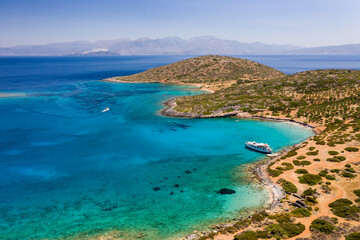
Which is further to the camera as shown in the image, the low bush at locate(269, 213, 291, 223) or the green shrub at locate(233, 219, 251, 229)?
the low bush at locate(269, 213, 291, 223)

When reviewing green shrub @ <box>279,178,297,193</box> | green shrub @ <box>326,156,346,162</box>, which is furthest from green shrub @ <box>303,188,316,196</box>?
green shrub @ <box>326,156,346,162</box>

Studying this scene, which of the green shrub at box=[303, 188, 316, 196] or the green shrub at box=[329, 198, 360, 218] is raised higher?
the green shrub at box=[329, 198, 360, 218]

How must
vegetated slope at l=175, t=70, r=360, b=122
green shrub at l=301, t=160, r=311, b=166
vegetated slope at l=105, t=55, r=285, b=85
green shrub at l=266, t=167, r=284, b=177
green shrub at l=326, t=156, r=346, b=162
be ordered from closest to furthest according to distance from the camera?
1. green shrub at l=266, t=167, r=284, b=177
2. green shrub at l=326, t=156, r=346, b=162
3. green shrub at l=301, t=160, r=311, b=166
4. vegetated slope at l=175, t=70, r=360, b=122
5. vegetated slope at l=105, t=55, r=285, b=85

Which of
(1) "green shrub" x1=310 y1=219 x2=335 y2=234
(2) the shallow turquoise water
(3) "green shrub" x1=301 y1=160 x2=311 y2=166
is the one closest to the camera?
(1) "green shrub" x1=310 y1=219 x2=335 y2=234

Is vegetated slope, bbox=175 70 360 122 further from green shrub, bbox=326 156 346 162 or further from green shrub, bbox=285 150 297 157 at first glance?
green shrub, bbox=326 156 346 162

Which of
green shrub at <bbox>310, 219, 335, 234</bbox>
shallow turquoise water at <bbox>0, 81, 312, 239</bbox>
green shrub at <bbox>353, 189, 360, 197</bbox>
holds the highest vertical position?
green shrub at <bbox>353, 189, 360, 197</bbox>

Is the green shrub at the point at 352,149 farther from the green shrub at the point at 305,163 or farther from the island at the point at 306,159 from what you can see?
the green shrub at the point at 305,163

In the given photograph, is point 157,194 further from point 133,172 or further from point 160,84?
point 160,84
